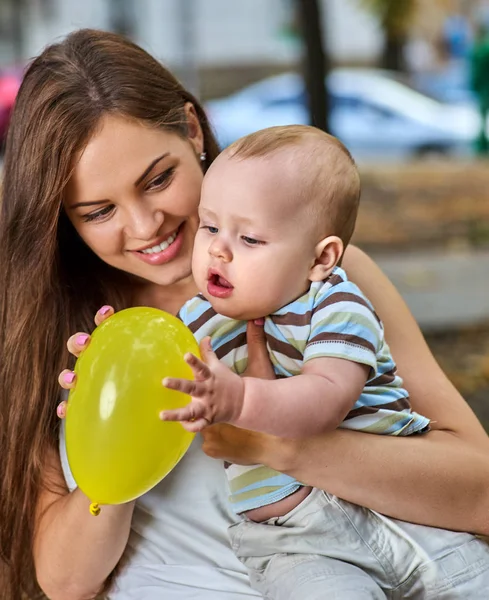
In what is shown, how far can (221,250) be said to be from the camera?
6.23ft

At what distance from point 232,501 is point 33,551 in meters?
0.59

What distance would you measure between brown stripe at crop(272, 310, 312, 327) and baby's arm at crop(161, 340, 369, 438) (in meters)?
0.11

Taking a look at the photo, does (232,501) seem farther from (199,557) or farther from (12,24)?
(12,24)

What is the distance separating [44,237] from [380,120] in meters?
14.3

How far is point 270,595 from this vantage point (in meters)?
2.05

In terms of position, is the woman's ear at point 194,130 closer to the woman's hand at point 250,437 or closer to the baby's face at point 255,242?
the baby's face at point 255,242

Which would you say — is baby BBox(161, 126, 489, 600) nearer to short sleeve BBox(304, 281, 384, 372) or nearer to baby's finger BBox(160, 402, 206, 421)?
short sleeve BBox(304, 281, 384, 372)

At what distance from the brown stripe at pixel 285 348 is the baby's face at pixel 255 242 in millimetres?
73

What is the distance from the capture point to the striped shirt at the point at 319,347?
187 cm

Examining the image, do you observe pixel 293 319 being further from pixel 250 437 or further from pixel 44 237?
pixel 44 237

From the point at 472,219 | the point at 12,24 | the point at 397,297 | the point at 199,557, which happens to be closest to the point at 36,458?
the point at 199,557

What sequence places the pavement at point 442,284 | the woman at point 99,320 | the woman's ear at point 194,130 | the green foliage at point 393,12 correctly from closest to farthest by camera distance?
the woman at point 99,320, the woman's ear at point 194,130, the pavement at point 442,284, the green foliage at point 393,12

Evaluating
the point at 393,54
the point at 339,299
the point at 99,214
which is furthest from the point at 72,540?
the point at 393,54

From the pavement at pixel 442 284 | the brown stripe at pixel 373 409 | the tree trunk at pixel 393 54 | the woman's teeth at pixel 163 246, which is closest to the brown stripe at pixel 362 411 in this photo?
the brown stripe at pixel 373 409
